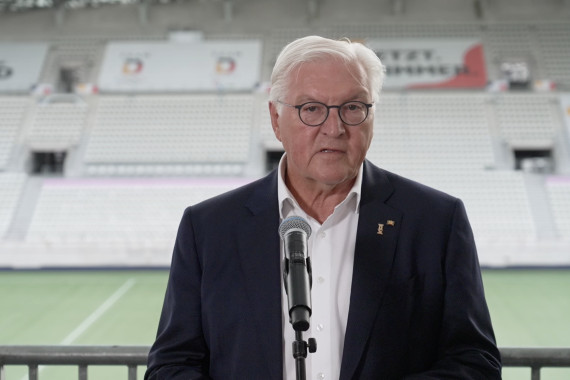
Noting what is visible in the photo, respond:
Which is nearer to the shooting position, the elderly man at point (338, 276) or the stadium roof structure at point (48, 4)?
the elderly man at point (338, 276)

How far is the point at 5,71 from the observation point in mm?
16156

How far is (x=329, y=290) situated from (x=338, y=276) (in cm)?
6

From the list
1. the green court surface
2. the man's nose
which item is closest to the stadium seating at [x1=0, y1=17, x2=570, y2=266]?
the green court surface

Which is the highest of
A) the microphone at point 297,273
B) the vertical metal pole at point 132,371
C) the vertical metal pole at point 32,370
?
the microphone at point 297,273

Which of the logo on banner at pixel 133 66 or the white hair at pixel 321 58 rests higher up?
the logo on banner at pixel 133 66

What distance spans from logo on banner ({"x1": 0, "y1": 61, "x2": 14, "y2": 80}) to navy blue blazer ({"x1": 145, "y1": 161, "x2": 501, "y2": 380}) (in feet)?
56.0

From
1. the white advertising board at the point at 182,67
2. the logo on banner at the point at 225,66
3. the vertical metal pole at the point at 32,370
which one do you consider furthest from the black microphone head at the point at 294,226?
the logo on banner at the point at 225,66

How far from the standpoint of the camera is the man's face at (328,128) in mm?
1340

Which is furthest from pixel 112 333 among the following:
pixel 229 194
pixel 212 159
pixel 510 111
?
pixel 510 111

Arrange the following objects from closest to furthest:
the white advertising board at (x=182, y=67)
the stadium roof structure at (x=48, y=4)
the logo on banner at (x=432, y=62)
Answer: the logo on banner at (x=432, y=62) < the white advertising board at (x=182, y=67) < the stadium roof structure at (x=48, y=4)

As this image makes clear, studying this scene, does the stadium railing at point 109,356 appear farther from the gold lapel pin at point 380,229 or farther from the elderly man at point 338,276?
the gold lapel pin at point 380,229

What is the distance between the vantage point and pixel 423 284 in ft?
4.55

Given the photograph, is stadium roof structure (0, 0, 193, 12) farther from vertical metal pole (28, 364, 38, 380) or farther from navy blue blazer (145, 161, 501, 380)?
navy blue blazer (145, 161, 501, 380)

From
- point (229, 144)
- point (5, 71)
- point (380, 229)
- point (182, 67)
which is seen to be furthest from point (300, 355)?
point (5, 71)
